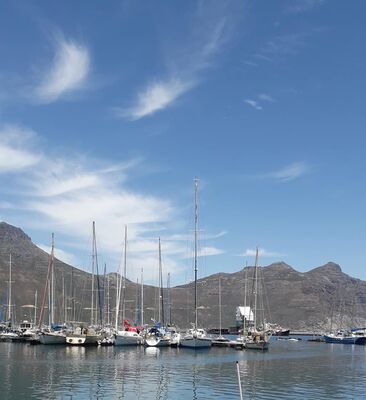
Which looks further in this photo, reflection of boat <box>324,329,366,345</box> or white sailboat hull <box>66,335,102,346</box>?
reflection of boat <box>324,329,366,345</box>

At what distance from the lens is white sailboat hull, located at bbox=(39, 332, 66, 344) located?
102875 mm

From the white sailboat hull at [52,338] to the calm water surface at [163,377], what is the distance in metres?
15.4

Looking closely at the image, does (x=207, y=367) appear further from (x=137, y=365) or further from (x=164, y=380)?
(x=164, y=380)

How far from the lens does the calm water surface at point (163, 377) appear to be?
4828 centimetres

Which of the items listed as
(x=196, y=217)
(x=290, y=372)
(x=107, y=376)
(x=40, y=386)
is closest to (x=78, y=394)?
(x=40, y=386)

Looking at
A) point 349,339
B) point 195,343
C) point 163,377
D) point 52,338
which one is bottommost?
point 349,339

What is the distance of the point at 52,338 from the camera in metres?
104

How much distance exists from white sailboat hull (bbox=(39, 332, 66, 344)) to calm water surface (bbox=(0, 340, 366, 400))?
50.6ft

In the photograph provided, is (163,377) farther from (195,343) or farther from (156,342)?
(156,342)

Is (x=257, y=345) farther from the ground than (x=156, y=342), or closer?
closer

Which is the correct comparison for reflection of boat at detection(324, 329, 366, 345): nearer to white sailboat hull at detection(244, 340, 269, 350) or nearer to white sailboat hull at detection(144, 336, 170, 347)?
white sailboat hull at detection(244, 340, 269, 350)

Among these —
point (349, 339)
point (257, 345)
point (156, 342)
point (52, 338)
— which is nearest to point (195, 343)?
point (156, 342)

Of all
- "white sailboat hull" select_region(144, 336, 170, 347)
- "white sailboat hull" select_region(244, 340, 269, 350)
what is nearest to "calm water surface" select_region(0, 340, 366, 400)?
"white sailboat hull" select_region(144, 336, 170, 347)

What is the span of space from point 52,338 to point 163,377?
4939 cm
